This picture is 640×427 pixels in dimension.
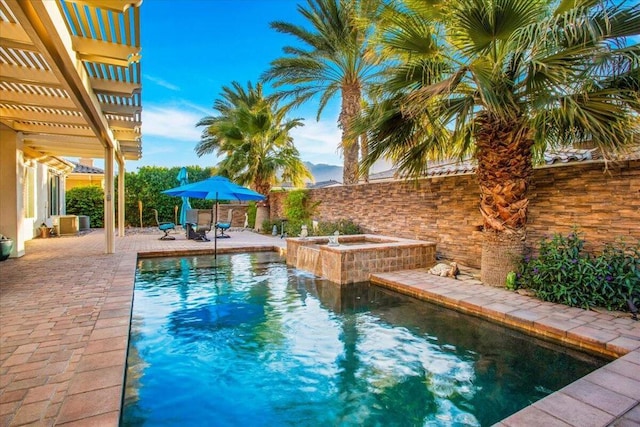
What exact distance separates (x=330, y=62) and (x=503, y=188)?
9258 mm

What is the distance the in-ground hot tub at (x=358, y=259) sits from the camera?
7.86 meters

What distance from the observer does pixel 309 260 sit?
9195 millimetres

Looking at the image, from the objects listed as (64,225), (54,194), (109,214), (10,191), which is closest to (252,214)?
(64,225)

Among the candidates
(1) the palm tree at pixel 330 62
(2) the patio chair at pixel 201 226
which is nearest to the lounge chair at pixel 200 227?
(2) the patio chair at pixel 201 226

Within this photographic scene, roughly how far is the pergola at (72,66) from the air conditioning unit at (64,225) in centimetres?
657

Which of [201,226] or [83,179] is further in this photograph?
[83,179]

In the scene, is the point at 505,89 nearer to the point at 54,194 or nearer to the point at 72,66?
the point at 72,66

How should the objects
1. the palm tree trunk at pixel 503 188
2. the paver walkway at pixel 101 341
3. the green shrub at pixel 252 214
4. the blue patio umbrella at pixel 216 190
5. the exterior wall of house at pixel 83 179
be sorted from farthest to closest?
1. the exterior wall of house at pixel 83 179
2. the green shrub at pixel 252 214
3. the blue patio umbrella at pixel 216 190
4. the palm tree trunk at pixel 503 188
5. the paver walkway at pixel 101 341

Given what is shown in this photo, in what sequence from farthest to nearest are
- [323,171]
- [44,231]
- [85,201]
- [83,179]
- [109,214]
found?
[323,171] → [83,179] → [85,201] → [44,231] → [109,214]

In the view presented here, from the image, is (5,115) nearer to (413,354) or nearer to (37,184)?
(37,184)

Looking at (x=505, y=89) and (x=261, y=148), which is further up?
(x=261, y=148)

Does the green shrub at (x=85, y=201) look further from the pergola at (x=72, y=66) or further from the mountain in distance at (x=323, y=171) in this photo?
the mountain in distance at (x=323, y=171)

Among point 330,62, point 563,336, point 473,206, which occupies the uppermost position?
point 330,62

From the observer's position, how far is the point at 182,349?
4547 mm
